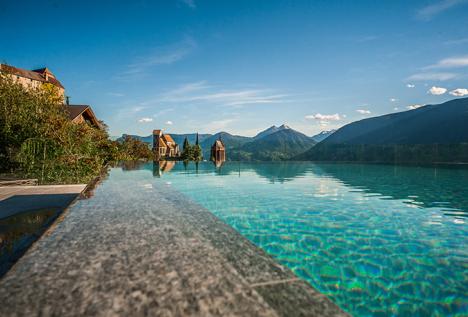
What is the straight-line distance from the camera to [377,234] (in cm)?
682

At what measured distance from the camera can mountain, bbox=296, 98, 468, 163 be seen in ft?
255

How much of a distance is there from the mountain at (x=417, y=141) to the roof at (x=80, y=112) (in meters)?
74.9

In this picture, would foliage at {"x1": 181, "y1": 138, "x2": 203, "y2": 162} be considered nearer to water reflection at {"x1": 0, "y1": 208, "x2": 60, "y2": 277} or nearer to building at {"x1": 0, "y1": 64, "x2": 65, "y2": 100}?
building at {"x1": 0, "y1": 64, "x2": 65, "y2": 100}

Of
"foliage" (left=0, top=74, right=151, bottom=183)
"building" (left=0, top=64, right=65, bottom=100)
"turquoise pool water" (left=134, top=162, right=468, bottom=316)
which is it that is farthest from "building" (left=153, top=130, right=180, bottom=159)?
"turquoise pool water" (left=134, top=162, right=468, bottom=316)

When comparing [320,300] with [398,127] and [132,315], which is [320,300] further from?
[398,127]

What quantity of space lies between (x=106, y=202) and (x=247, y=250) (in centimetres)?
501

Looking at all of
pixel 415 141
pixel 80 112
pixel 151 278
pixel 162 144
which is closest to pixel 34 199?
pixel 151 278

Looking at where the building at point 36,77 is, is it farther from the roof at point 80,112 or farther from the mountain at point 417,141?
the mountain at point 417,141

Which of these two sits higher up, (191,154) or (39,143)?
(39,143)

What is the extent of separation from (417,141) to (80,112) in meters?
118

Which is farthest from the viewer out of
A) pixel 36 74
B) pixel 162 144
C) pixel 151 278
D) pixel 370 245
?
pixel 162 144

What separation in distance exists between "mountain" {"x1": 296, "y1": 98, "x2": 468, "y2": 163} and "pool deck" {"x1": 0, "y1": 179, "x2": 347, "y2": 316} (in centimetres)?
8225

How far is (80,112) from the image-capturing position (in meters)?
25.8

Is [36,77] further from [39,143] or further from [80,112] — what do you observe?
[39,143]
